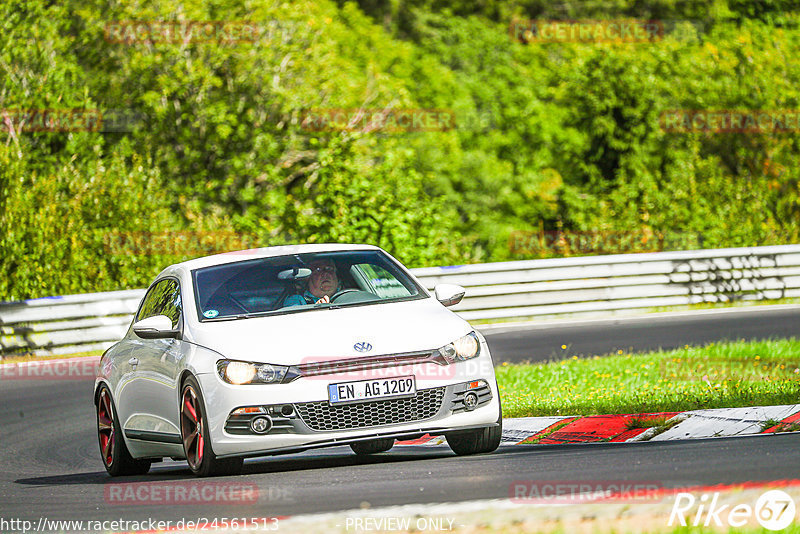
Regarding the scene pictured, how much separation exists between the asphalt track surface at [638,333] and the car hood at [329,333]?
26.4ft

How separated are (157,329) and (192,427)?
716 mm

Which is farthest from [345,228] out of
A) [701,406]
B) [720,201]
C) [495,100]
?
[495,100]

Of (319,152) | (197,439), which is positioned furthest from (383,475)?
(319,152)

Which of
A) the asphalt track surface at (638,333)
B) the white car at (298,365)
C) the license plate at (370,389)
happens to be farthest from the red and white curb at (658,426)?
the asphalt track surface at (638,333)

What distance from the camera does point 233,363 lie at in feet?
27.1

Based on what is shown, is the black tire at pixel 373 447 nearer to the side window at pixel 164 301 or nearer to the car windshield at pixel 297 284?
the car windshield at pixel 297 284

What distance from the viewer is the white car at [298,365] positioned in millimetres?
8219

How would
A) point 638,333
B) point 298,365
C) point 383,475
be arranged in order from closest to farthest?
1. point 383,475
2. point 298,365
3. point 638,333

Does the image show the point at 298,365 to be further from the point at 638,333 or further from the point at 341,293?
the point at 638,333

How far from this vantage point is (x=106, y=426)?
1021cm

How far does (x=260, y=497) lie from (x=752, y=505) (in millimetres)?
2748

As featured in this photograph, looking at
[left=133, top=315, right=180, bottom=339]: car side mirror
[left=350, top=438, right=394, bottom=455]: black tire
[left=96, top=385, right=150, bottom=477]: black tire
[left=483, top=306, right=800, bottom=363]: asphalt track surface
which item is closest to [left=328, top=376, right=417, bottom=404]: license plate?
[left=133, top=315, right=180, bottom=339]: car side mirror

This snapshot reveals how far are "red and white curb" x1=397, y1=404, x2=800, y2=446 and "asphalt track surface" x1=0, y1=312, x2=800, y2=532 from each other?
482 mm

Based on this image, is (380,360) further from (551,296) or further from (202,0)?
(202,0)
